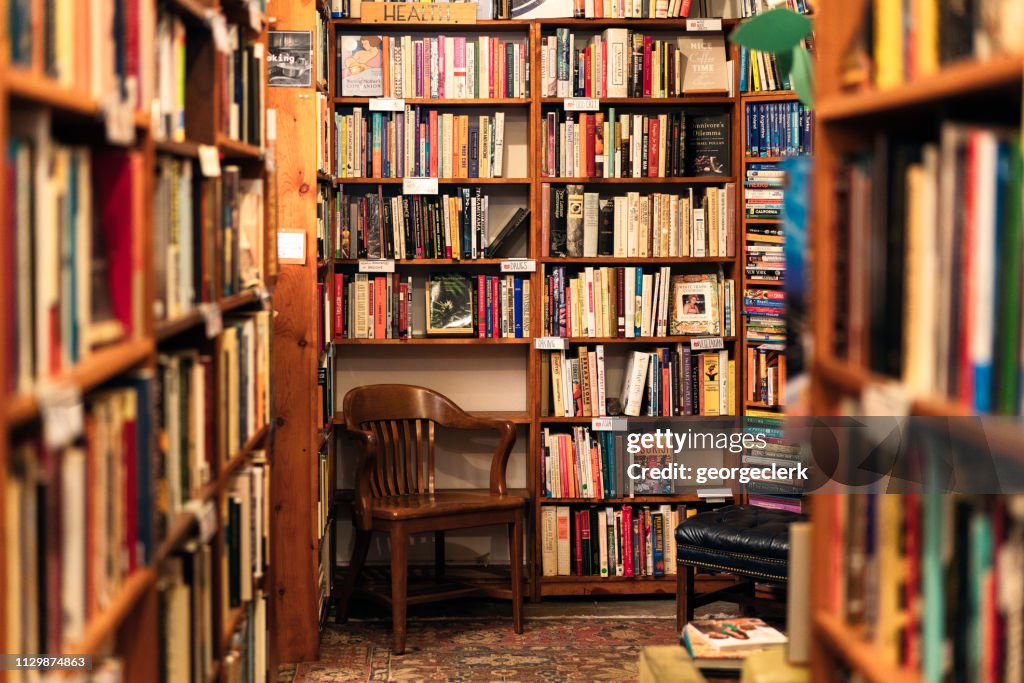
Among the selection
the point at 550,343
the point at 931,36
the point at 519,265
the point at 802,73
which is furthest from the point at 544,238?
the point at 931,36

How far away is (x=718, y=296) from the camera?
459 centimetres

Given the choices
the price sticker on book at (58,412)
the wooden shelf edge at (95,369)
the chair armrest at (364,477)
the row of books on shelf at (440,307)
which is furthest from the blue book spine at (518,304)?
the price sticker on book at (58,412)

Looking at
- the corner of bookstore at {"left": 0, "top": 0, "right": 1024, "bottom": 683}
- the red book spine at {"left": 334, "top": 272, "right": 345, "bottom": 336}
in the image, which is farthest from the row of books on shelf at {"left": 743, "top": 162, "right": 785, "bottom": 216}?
the red book spine at {"left": 334, "top": 272, "right": 345, "bottom": 336}

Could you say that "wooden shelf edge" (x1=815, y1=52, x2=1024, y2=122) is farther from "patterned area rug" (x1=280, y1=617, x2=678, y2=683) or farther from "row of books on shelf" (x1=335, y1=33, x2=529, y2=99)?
"row of books on shelf" (x1=335, y1=33, x2=529, y2=99)

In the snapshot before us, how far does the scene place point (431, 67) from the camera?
4488mm

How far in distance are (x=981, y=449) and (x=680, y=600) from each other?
2.98 m

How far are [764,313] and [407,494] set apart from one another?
1.61 meters

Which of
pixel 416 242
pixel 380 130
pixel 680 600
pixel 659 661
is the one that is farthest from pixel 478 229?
pixel 659 661

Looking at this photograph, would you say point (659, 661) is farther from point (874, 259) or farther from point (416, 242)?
point (416, 242)

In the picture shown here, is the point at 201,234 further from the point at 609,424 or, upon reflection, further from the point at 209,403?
the point at 609,424

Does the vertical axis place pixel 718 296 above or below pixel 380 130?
below

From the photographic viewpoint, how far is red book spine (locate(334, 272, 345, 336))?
444cm

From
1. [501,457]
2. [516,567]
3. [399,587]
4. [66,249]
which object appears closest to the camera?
[66,249]

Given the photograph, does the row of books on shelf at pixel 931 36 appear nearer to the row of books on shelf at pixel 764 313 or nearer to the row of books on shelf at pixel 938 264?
the row of books on shelf at pixel 938 264
